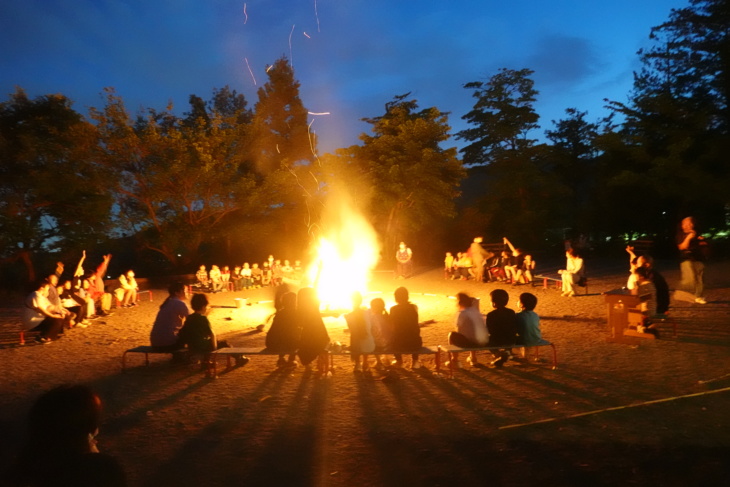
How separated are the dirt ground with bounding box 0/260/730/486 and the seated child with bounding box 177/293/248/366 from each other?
0.41 meters

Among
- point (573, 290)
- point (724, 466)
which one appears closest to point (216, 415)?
point (724, 466)

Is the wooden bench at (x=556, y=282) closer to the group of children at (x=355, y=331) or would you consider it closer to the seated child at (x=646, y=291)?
the seated child at (x=646, y=291)

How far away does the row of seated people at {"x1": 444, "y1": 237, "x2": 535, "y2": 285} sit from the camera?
17.0m

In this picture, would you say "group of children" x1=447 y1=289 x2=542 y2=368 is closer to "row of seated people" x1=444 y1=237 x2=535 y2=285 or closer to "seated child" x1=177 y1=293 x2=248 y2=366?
"seated child" x1=177 y1=293 x2=248 y2=366

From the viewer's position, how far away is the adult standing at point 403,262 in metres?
21.6

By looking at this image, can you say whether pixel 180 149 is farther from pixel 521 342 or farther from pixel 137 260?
pixel 521 342

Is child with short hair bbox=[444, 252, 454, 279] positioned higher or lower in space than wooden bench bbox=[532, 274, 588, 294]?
higher

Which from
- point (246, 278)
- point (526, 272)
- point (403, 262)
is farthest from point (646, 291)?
point (246, 278)

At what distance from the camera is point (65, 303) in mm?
11742

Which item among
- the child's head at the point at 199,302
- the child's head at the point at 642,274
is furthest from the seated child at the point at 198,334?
the child's head at the point at 642,274

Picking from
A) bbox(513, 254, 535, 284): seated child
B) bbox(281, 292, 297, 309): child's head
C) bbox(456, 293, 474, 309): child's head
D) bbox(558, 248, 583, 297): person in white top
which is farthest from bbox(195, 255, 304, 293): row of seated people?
bbox(456, 293, 474, 309): child's head

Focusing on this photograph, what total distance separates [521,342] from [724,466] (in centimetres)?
352

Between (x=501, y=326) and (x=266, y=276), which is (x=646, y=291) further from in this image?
(x=266, y=276)

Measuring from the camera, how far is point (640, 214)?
25.7m
